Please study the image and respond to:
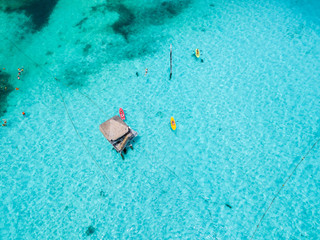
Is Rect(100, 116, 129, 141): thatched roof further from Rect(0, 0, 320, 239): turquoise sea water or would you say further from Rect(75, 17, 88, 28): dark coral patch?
Rect(75, 17, 88, 28): dark coral patch

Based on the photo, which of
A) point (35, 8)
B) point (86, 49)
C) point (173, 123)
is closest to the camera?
point (173, 123)

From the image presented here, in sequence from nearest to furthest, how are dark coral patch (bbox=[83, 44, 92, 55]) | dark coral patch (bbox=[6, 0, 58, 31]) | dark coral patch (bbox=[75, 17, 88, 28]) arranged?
1. dark coral patch (bbox=[83, 44, 92, 55])
2. dark coral patch (bbox=[75, 17, 88, 28])
3. dark coral patch (bbox=[6, 0, 58, 31])

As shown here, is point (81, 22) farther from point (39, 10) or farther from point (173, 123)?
point (173, 123)

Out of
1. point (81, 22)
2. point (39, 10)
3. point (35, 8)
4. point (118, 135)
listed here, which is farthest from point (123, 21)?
point (118, 135)

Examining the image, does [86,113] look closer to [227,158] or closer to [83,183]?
[83,183]

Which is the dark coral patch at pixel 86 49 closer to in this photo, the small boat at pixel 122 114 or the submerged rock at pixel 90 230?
the small boat at pixel 122 114

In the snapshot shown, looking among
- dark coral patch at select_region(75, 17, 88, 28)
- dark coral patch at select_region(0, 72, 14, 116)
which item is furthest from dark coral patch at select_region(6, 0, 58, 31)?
dark coral patch at select_region(0, 72, 14, 116)

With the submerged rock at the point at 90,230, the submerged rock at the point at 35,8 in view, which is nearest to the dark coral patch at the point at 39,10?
the submerged rock at the point at 35,8
